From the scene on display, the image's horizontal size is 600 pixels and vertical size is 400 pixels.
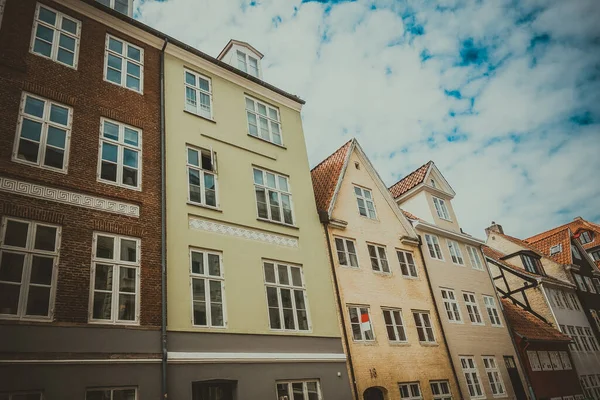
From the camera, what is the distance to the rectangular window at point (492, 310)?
79.7 feet

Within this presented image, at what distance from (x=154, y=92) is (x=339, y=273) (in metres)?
9.70

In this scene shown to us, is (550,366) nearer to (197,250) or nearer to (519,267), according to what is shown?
(519,267)

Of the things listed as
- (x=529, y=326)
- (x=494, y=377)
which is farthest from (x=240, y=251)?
(x=529, y=326)

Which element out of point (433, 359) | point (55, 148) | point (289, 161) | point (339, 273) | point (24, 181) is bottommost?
point (433, 359)

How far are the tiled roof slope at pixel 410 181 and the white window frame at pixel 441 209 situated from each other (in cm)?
150

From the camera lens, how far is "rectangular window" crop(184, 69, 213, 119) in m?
16.3

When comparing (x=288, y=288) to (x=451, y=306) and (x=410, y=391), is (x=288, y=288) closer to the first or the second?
(x=410, y=391)

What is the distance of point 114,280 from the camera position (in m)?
11.3

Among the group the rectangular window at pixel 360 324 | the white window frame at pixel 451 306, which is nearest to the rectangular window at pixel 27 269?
the rectangular window at pixel 360 324

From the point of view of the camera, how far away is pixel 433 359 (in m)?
18.9

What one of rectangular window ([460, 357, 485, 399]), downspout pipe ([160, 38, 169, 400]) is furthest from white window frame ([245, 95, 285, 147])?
rectangular window ([460, 357, 485, 399])

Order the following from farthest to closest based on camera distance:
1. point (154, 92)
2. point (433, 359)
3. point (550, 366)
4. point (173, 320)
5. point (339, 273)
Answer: point (550, 366) → point (433, 359) → point (339, 273) → point (154, 92) → point (173, 320)

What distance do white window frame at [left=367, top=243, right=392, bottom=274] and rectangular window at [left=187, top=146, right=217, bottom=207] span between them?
805 cm

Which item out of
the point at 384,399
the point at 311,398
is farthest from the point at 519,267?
Result: the point at 311,398
